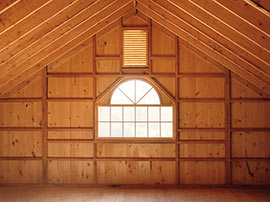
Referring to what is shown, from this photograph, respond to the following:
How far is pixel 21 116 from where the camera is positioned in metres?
5.43

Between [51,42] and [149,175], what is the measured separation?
9.49ft

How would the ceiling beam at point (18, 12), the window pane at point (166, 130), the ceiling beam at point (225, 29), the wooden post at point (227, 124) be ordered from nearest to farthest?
the ceiling beam at point (18, 12), the ceiling beam at point (225, 29), the wooden post at point (227, 124), the window pane at point (166, 130)

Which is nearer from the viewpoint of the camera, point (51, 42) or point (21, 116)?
A: point (51, 42)

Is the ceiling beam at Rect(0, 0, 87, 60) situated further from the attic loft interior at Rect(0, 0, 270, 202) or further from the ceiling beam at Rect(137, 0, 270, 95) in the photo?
the ceiling beam at Rect(137, 0, 270, 95)

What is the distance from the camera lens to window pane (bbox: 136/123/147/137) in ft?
17.6

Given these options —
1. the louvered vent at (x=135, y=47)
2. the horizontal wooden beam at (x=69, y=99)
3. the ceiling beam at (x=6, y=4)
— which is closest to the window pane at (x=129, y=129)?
the horizontal wooden beam at (x=69, y=99)

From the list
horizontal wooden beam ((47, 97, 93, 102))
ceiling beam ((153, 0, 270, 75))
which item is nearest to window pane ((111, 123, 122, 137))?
horizontal wooden beam ((47, 97, 93, 102))

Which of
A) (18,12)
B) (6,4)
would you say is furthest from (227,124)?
(6,4)

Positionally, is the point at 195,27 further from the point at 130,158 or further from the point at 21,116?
the point at 21,116

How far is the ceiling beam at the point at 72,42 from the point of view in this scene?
4.62 m

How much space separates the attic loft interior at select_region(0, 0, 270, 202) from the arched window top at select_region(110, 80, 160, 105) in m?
0.02

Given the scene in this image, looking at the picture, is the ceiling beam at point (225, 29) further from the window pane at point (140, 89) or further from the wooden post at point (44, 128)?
the wooden post at point (44, 128)

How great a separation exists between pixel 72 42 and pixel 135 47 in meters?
1.14

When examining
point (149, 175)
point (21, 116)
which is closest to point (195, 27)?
point (149, 175)
